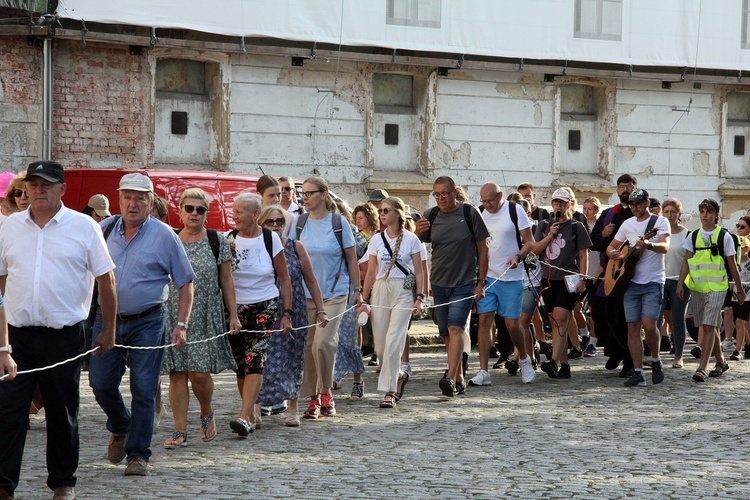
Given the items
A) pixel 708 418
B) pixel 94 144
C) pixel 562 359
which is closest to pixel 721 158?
pixel 94 144

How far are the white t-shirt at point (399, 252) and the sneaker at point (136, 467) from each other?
433cm

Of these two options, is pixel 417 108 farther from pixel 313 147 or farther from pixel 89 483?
pixel 89 483

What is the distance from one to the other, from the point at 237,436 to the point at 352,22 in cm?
1449

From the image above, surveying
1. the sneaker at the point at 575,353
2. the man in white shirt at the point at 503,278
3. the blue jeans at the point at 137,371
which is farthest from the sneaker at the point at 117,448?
the sneaker at the point at 575,353

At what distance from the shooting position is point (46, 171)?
708 cm

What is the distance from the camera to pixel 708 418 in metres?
11.0

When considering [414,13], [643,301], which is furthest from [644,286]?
[414,13]

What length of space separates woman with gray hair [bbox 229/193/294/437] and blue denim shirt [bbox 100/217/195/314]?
59.0 inches

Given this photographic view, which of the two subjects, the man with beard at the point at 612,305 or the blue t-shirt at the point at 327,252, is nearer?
the blue t-shirt at the point at 327,252

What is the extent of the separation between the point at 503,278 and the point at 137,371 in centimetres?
565

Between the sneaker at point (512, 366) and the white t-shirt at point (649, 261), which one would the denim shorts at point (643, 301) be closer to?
the white t-shirt at point (649, 261)

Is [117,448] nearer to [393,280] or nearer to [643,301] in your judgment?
[393,280]

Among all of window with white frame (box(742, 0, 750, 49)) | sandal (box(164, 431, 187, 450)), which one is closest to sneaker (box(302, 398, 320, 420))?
sandal (box(164, 431, 187, 450))

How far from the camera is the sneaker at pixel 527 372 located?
521 inches
